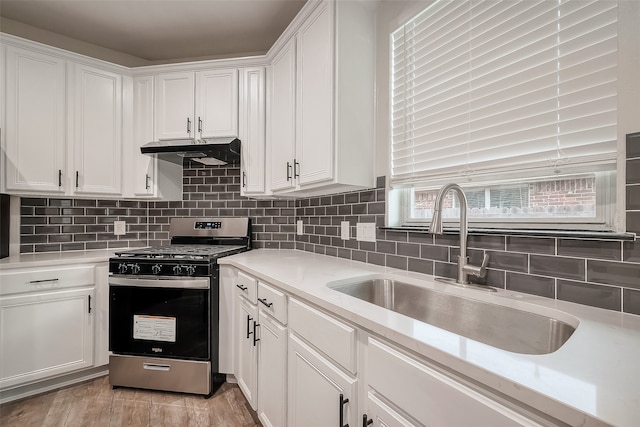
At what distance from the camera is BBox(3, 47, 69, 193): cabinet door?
2.01 metres

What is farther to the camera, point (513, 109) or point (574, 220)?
point (513, 109)

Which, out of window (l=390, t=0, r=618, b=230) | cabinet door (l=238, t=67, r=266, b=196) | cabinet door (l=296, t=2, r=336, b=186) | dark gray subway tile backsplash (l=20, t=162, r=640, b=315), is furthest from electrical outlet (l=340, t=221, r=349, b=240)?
cabinet door (l=238, t=67, r=266, b=196)

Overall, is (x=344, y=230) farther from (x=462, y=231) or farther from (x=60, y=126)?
(x=60, y=126)

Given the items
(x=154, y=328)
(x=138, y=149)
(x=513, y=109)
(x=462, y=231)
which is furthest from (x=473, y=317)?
(x=138, y=149)

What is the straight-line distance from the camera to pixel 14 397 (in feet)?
6.24

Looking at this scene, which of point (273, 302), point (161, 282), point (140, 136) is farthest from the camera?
point (140, 136)

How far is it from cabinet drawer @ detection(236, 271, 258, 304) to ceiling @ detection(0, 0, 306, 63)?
1.96 meters

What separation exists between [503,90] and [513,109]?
3.7 inches

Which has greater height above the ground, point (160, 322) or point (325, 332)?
point (325, 332)

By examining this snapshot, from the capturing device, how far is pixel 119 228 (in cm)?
263

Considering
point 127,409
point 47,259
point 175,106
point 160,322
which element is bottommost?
point 127,409

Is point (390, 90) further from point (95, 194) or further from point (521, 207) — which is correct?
point (95, 194)

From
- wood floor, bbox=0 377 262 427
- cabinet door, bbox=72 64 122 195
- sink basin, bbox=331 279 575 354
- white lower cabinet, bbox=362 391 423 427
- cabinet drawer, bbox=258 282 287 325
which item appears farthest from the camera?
cabinet door, bbox=72 64 122 195

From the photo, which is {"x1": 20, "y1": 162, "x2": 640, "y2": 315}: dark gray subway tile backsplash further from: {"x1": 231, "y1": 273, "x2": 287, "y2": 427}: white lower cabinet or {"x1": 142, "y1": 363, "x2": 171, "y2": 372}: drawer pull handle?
{"x1": 142, "y1": 363, "x2": 171, "y2": 372}: drawer pull handle
